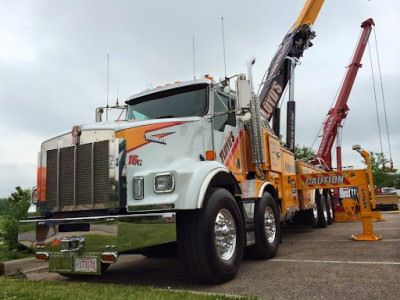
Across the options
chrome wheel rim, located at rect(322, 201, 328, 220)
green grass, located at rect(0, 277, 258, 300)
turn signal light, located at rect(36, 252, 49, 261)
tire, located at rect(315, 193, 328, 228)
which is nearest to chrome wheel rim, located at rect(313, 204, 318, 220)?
Result: tire, located at rect(315, 193, 328, 228)

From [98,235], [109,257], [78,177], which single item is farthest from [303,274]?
[78,177]

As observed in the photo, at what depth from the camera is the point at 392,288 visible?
148 inches

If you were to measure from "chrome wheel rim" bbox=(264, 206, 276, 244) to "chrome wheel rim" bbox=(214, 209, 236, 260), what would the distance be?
4.69 ft

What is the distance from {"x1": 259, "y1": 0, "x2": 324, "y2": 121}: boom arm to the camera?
10.7 m

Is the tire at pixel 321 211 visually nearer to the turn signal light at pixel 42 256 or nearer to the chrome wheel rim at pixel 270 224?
the chrome wheel rim at pixel 270 224

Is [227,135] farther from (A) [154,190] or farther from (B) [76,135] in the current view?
(B) [76,135]

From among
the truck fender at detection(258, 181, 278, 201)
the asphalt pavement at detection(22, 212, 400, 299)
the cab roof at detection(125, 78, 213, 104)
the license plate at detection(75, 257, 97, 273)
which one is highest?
the cab roof at detection(125, 78, 213, 104)

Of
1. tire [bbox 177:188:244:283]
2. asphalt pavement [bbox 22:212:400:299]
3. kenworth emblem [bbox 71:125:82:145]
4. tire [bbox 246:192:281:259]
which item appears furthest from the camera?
tire [bbox 246:192:281:259]

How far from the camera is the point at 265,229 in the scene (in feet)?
19.4

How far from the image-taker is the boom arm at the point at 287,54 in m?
10.7

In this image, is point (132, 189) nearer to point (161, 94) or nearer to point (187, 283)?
point (187, 283)

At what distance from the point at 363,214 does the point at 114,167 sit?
19.0ft

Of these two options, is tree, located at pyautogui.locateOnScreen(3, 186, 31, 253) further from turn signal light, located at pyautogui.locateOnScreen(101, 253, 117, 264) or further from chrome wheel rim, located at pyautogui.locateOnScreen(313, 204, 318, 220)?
chrome wheel rim, located at pyautogui.locateOnScreen(313, 204, 318, 220)

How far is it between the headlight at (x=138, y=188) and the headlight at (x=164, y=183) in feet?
0.54
